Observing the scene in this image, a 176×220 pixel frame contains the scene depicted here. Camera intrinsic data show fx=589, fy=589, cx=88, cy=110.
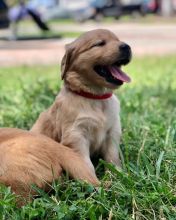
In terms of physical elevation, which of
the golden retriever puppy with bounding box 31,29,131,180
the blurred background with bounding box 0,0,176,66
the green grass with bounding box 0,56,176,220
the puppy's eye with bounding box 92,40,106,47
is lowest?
the blurred background with bounding box 0,0,176,66

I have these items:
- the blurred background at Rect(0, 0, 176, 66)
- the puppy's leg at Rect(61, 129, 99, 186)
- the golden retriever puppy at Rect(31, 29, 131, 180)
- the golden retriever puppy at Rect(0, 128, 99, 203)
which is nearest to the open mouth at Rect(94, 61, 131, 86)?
the golden retriever puppy at Rect(31, 29, 131, 180)

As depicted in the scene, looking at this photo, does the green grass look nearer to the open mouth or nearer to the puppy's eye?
the open mouth

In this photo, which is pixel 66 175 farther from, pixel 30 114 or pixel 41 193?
pixel 30 114

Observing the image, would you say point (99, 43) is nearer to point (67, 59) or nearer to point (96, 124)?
point (67, 59)

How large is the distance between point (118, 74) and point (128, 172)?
85 cm

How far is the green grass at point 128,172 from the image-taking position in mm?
3838

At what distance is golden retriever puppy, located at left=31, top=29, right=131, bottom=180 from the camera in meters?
4.70

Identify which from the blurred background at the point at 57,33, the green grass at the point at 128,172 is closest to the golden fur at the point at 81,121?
the green grass at the point at 128,172

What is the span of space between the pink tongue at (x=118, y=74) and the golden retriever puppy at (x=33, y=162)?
2.50ft

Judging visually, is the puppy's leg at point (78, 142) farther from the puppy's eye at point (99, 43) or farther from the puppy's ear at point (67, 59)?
the puppy's eye at point (99, 43)

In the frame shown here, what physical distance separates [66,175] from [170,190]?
29.6 inches

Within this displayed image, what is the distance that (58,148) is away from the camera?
4289mm

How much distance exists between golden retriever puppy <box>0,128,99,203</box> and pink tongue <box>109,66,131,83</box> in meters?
0.76

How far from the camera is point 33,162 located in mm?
4059
